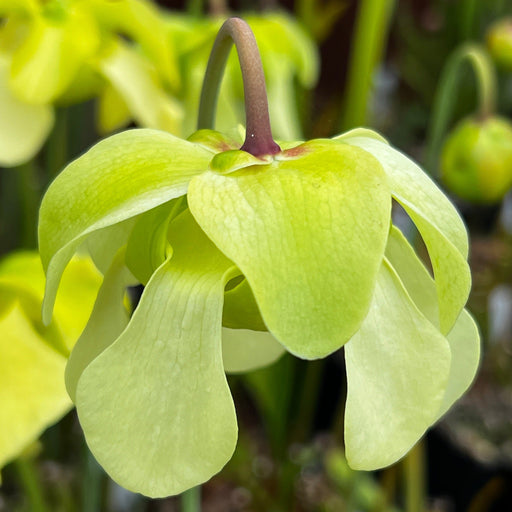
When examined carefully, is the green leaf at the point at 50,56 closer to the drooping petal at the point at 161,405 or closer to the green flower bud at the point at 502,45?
the drooping petal at the point at 161,405

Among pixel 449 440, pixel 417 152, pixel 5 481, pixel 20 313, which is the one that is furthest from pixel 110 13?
pixel 417 152

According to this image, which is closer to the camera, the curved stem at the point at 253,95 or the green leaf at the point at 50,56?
the curved stem at the point at 253,95

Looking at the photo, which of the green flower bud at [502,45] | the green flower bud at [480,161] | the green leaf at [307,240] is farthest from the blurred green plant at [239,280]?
the green flower bud at [502,45]

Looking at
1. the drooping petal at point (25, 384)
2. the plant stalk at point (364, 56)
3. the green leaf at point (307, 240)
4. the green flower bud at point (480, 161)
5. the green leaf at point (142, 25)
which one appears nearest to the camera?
the green leaf at point (307, 240)

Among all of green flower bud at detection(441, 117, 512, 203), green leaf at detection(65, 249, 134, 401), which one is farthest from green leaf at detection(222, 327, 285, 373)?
green flower bud at detection(441, 117, 512, 203)

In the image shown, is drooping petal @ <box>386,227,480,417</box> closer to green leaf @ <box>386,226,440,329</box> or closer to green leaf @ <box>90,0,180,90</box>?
green leaf @ <box>386,226,440,329</box>

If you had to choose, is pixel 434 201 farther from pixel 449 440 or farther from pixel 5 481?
pixel 449 440
